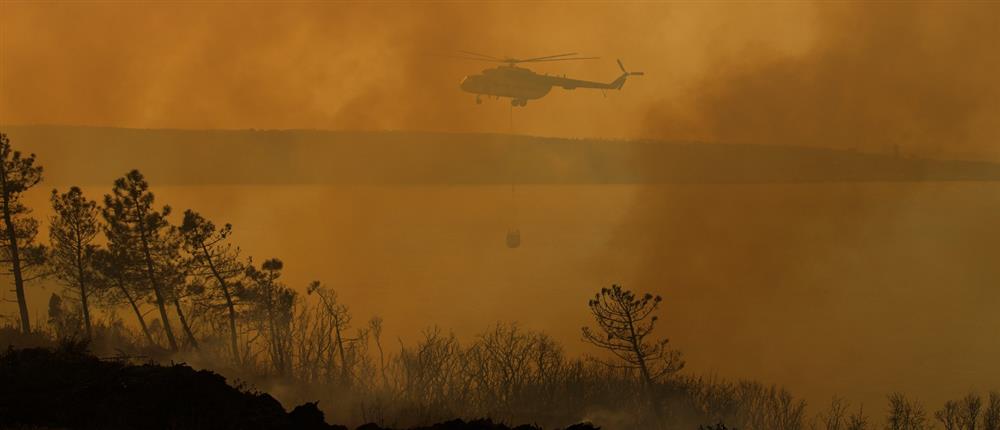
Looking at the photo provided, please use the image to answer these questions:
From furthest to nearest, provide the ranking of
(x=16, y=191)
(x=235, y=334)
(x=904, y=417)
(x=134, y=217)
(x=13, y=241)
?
(x=904, y=417), (x=235, y=334), (x=16, y=191), (x=134, y=217), (x=13, y=241)

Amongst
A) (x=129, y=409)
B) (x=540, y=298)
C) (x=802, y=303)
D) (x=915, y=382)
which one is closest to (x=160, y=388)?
(x=129, y=409)

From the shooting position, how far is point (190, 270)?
175 feet

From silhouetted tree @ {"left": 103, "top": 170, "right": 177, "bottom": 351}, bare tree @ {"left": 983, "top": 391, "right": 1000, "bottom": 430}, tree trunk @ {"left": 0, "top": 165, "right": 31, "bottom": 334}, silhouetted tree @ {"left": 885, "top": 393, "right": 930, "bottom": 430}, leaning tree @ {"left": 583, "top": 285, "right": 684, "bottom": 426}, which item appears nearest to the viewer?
leaning tree @ {"left": 583, "top": 285, "right": 684, "bottom": 426}

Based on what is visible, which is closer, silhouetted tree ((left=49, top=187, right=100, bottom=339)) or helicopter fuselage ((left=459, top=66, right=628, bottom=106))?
silhouetted tree ((left=49, top=187, right=100, bottom=339))

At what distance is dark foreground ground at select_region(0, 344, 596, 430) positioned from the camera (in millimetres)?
25500

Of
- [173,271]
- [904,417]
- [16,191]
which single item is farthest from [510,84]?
[16,191]

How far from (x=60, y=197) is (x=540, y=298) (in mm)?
112585

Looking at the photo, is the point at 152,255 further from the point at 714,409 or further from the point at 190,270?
the point at 714,409

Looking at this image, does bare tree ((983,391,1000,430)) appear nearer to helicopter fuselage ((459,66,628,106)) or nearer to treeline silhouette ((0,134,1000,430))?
treeline silhouette ((0,134,1000,430))

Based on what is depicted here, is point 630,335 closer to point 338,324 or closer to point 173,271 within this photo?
point 338,324

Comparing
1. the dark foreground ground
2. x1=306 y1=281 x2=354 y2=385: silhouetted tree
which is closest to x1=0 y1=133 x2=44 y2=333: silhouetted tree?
x1=306 y1=281 x2=354 y2=385: silhouetted tree

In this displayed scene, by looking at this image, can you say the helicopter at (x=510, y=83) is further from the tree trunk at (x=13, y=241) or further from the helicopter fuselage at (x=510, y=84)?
the tree trunk at (x=13, y=241)

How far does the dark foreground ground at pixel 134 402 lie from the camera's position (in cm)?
2550

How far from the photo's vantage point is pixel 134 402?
86.2 ft
